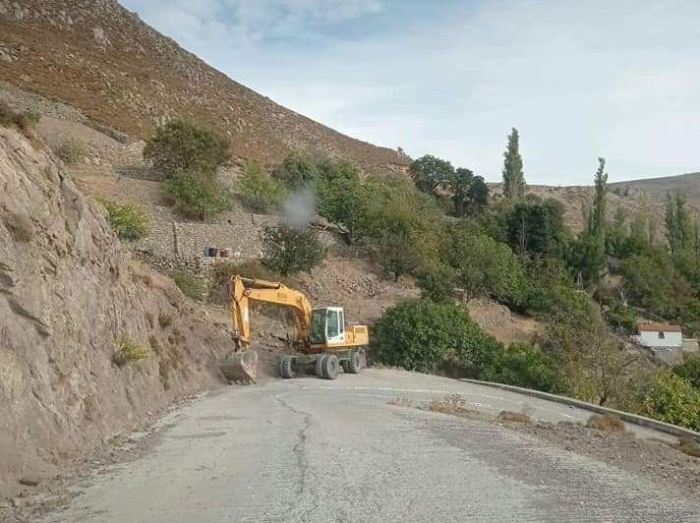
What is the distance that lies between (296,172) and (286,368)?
133 ft

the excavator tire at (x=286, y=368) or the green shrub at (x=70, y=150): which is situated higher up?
the green shrub at (x=70, y=150)

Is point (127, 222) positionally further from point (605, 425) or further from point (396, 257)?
point (605, 425)

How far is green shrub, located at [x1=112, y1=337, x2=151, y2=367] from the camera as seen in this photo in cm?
1800

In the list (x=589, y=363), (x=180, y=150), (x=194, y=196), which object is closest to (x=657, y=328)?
(x=589, y=363)

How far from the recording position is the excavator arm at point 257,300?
2812cm

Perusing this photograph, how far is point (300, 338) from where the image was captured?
32750mm

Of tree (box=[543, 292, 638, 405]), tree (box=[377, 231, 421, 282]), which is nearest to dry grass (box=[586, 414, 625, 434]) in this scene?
tree (box=[543, 292, 638, 405])

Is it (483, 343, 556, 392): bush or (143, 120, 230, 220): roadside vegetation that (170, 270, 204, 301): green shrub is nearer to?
(143, 120, 230, 220): roadside vegetation

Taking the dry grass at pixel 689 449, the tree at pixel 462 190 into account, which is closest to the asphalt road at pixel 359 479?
the dry grass at pixel 689 449

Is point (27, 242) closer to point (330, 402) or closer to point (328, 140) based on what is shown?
point (330, 402)

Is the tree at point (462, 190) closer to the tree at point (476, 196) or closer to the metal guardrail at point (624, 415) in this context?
the tree at point (476, 196)

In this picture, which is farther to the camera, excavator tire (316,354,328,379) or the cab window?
the cab window

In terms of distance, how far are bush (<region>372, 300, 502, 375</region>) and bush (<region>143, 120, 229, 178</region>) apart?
19.5m

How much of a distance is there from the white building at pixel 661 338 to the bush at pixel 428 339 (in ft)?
73.9
